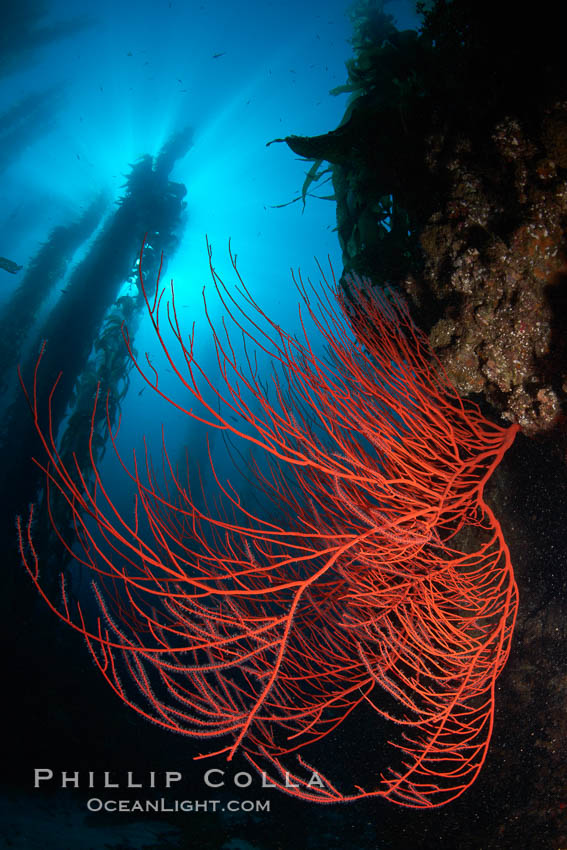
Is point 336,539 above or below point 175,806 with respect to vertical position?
above

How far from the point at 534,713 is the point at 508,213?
314cm

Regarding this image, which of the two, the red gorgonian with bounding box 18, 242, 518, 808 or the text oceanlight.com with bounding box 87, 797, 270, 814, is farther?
the text oceanlight.com with bounding box 87, 797, 270, 814

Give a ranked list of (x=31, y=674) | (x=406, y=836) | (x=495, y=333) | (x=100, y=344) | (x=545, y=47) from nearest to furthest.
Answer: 1. (x=545, y=47)
2. (x=495, y=333)
3. (x=406, y=836)
4. (x=31, y=674)
5. (x=100, y=344)

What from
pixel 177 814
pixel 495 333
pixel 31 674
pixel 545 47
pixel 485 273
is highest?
pixel 545 47

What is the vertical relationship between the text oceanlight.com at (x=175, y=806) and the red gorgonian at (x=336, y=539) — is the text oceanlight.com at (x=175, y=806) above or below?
below

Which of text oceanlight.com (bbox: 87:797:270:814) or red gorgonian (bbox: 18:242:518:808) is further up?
red gorgonian (bbox: 18:242:518:808)

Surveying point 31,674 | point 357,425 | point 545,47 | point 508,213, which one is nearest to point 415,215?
point 508,213

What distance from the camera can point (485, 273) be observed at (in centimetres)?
179

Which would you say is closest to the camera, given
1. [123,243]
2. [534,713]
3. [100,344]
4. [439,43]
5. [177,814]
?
[439,43]

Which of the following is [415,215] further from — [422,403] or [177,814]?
[177,814]

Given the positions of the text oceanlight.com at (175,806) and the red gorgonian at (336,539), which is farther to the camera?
the text oceanlight.com at (175,806)

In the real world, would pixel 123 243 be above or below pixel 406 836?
above

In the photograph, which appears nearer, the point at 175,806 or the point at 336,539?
the point at 336,539

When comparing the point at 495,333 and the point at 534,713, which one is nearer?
the point at 495,333
